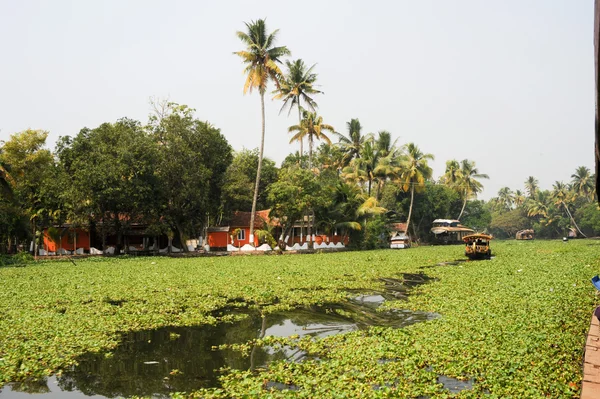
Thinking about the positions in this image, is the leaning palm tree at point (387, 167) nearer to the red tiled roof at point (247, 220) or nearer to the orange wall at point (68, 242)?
the red tiled roof at point (247, 220)

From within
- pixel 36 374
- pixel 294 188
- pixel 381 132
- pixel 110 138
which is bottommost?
pixel 36 374

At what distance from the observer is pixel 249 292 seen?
1570 centimetres

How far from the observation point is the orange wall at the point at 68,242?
38219mm

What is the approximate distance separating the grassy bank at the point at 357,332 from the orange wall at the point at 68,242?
1934cm

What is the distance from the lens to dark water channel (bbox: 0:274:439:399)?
700cm

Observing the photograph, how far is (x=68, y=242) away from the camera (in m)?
38.5

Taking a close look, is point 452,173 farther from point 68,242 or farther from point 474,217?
point 68,242

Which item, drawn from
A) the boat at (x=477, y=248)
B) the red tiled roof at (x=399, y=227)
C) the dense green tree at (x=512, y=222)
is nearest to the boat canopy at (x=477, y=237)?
the boat at (x=477, y=248)

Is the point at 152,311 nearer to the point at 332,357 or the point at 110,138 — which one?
the point at 332,357

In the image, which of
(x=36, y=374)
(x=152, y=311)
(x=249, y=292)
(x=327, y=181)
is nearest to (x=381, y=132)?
(x=327, y=181)

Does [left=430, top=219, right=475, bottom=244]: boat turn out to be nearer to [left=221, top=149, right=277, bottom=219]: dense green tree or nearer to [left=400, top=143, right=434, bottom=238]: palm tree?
[left=400, top=143, right=434, bottom=238]: palm tree

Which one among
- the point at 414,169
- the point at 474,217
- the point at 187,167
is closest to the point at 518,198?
the point at 474,217

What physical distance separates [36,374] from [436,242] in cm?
5885

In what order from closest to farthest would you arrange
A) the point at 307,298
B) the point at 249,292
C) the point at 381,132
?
the point at 307,298 < the point at 249,292 < the point at 381,132
